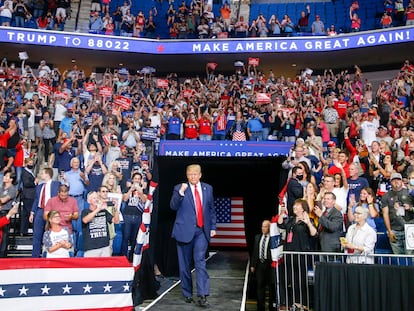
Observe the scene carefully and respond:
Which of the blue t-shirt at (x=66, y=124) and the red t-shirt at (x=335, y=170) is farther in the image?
the blue t-shirt at (x=66, y=124)

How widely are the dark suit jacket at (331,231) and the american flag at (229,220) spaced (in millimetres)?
7518

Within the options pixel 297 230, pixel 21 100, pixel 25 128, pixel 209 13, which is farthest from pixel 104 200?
pixel 209 13

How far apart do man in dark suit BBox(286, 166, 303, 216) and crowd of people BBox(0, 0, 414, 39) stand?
12596 mm

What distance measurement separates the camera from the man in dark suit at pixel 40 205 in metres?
8.27

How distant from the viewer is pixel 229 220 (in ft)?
48.6

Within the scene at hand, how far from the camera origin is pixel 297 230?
730 centimetres

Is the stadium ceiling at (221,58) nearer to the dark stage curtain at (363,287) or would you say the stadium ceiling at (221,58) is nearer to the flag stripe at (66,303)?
the dark stage curtain at (363,287)

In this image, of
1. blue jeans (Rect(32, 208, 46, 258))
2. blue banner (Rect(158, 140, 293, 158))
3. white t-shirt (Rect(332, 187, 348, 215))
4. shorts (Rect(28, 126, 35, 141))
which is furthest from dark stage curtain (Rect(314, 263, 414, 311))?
shorts (Rect(28, 126, 35, 141))

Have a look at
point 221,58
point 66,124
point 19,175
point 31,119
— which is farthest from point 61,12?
point 19,175

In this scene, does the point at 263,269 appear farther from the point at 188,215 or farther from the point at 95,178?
the point at 95,178

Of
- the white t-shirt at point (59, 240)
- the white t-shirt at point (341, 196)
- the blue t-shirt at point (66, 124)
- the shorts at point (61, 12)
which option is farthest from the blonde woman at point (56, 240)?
the shorts at point (61, 12)

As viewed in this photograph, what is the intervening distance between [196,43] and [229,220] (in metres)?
8.63

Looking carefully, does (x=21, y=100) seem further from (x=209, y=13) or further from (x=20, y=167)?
(x=209, y=13)

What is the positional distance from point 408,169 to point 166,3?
57.1ft
